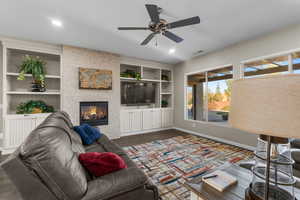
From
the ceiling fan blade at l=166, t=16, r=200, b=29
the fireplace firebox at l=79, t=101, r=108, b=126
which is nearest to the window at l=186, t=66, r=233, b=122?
the ceiling fan blade at l=166, t=16, r=200, b=29

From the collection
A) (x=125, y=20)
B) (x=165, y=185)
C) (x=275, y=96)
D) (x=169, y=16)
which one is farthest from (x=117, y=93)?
(x=275, y=96)

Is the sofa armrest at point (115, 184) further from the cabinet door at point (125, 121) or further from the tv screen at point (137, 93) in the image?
the tv screen at point (137, 93)

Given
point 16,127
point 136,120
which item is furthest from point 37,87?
point 136,120

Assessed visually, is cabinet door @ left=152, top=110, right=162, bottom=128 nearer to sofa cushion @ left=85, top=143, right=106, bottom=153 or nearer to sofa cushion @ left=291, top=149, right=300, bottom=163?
sofa cushion @ left=85, top=143, right=106, bottom=153

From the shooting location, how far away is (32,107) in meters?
3.21

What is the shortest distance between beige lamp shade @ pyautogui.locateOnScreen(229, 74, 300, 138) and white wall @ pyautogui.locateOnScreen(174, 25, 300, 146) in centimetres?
325

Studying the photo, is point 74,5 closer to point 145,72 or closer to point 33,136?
point 33,136

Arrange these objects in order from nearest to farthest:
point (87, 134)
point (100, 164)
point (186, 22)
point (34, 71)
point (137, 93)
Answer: point (100, 164) → point (186, 22) → point (87, 134) → point (34, 71) → point (137, 93)

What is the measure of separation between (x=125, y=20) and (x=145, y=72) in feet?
9.66

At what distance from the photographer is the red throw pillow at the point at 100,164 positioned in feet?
3.67

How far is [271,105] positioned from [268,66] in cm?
344

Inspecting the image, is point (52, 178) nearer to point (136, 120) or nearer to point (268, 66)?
point (136, 120)

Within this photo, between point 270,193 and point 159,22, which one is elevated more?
point 159,22

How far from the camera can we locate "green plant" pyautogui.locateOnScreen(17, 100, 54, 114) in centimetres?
314
